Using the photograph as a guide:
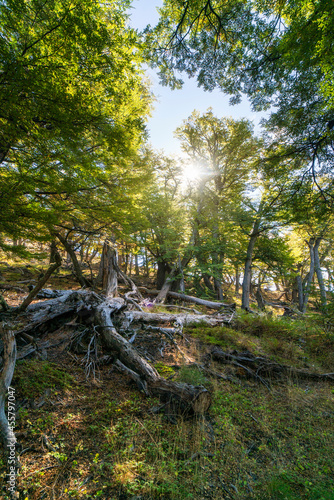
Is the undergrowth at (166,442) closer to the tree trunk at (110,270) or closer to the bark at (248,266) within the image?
the tree trunk at (110,270)

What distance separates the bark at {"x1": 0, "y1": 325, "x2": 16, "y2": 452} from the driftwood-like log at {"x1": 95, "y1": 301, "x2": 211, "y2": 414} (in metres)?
1.96

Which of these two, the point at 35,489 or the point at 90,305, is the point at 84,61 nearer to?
the point at 90,305

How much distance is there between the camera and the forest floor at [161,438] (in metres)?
2.01

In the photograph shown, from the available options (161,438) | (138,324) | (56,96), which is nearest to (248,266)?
(138,324)

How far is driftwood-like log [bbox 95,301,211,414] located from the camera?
3.13 m

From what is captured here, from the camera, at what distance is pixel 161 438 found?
2605mm

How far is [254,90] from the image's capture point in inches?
217

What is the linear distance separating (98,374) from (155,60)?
7740 mm

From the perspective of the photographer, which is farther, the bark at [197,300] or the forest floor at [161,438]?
the bark at [197,300]

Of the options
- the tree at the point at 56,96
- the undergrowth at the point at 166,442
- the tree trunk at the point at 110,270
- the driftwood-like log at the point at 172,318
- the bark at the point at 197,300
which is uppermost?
the tree at the point at 56,96

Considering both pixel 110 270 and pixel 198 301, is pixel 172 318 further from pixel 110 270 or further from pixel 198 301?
pixel 110 270

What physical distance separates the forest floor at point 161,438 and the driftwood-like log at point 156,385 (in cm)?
18

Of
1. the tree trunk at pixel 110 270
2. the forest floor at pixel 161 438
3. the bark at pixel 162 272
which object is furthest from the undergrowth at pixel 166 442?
the bark at pixel 162 272

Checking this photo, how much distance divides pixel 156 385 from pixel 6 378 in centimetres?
227
